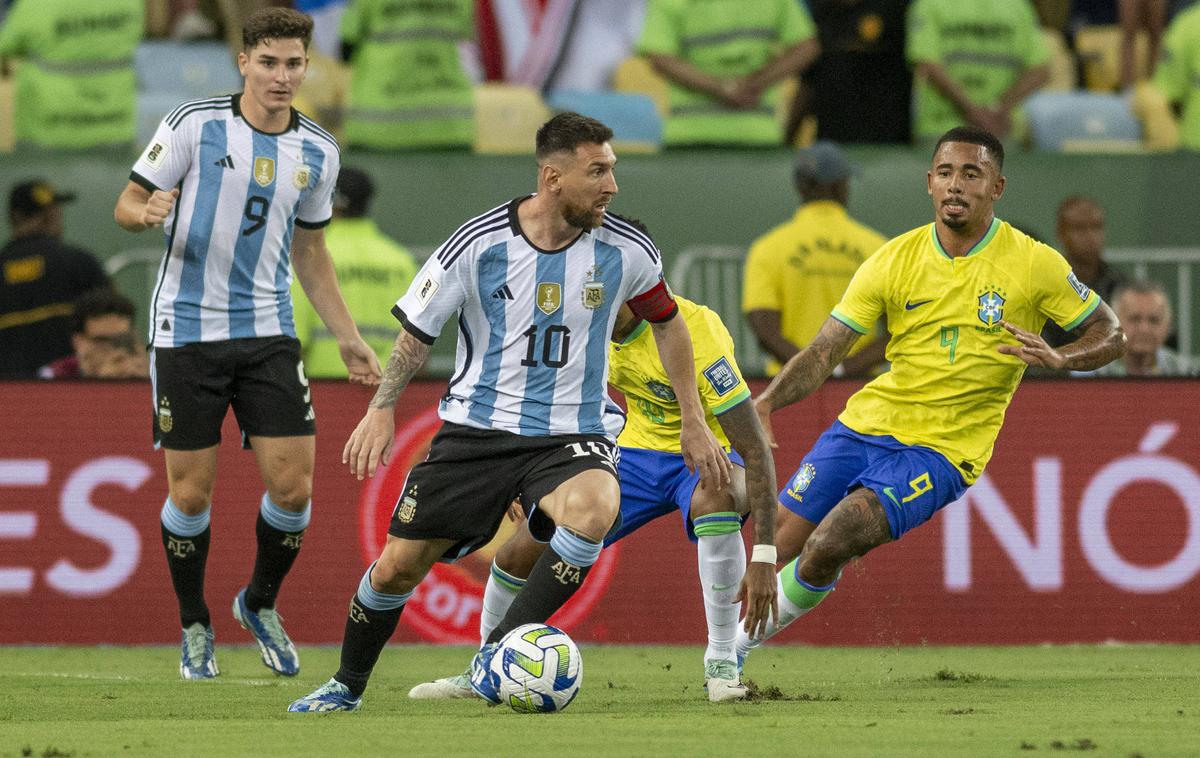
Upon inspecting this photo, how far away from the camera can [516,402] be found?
710cm

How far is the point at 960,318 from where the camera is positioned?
8.27 metres

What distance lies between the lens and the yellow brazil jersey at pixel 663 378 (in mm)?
7688

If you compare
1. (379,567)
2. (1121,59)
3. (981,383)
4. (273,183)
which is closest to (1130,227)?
(1121,59)

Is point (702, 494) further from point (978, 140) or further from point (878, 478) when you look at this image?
point (978, 140)

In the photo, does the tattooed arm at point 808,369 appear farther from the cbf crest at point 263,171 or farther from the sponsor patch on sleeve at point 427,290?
the cbf crest at point 263,171

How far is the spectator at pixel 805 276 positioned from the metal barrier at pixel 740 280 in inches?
59.7

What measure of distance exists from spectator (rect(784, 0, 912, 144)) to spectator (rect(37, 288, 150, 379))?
17.6 feet

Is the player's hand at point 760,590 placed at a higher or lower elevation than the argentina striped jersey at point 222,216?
lower

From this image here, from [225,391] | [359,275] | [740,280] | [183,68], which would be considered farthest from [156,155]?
[183,68]

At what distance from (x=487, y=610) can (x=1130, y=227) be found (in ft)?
24.4

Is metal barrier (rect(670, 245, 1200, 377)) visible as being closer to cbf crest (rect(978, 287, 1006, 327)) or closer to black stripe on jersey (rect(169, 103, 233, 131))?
cbf crest (rect(978, 287, 1006, 327))

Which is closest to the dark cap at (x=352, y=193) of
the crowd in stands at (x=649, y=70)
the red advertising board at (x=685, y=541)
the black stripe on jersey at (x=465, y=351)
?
the red advertising board at (x=685, y=541)

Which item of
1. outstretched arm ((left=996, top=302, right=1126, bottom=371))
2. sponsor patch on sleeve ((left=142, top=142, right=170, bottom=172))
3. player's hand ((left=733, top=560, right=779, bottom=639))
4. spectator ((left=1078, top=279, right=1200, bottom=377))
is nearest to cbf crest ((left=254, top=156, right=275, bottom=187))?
sponsor patch on sleeve ((left=142, top=142, right=170, bottom=172))

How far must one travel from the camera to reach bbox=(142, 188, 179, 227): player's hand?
304 inches
